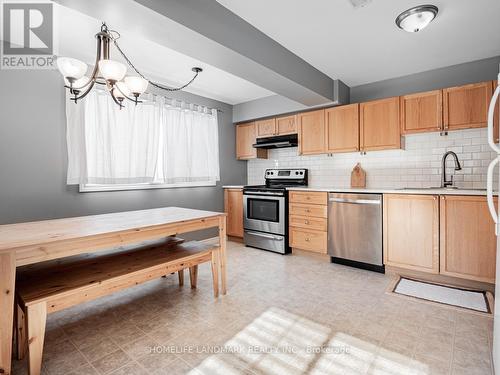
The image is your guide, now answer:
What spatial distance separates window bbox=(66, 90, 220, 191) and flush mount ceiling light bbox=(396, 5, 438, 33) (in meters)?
2.86

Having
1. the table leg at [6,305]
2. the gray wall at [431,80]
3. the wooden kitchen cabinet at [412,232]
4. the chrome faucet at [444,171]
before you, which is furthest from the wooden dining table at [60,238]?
the gray wall at [431,80]

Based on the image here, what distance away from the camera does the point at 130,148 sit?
3344 millimetres

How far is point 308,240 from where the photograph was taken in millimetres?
3674

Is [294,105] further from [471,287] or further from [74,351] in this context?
[74,351]

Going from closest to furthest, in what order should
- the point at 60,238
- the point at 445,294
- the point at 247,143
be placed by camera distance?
the point at 60,238
the point at 445,294
the point at 247,143

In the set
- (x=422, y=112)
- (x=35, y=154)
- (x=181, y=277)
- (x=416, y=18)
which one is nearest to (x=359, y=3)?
(x=416, y=18)

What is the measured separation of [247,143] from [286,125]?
0.83 meters

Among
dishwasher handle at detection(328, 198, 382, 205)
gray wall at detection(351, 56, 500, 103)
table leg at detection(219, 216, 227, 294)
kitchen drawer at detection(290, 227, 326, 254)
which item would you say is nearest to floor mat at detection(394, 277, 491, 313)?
dishwasher handle at detection(328, 198, 382, 205)

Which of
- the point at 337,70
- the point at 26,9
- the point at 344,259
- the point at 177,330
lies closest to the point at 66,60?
the point at 26,9

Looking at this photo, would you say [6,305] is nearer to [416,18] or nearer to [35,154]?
[35,154]

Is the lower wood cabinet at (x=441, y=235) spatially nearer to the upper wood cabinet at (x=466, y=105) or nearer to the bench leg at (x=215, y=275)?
the upper wood cabinet at (x=466, y=105)

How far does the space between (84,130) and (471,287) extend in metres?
4.36

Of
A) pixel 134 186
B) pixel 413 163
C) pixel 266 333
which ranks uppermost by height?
pixel 413 163

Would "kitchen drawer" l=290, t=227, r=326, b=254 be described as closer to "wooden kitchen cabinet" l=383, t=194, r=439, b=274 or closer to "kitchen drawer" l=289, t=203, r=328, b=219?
"kitchen drawer" l=289, t=203, r=328, b=219
